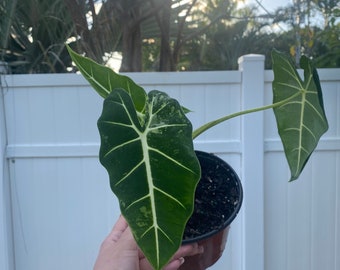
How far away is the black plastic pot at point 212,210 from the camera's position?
2.62 ft

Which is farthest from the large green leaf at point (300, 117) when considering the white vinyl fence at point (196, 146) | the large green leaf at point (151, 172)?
the white vinyl fence at point (196, 146)

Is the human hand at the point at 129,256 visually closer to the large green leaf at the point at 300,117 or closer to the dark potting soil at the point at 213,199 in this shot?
the dark potting soil at the point at 213,199

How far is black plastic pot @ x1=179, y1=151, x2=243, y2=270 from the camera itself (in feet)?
2.62

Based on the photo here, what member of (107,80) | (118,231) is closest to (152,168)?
(107,80)

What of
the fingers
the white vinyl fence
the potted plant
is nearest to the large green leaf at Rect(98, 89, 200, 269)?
the potted plant

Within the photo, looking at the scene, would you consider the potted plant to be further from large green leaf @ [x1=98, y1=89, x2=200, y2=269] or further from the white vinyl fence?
the white vinyl fence

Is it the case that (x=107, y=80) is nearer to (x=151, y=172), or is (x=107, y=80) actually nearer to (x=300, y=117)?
(x=151, y=172)

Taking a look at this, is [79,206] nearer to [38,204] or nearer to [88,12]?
[38,204]

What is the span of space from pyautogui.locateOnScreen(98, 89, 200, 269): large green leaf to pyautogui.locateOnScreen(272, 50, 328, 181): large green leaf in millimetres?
390

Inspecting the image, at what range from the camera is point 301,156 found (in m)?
0.90

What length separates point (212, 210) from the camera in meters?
0.84

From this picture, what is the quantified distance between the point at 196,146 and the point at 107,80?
1.00 m

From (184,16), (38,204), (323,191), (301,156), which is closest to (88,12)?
(184,16)

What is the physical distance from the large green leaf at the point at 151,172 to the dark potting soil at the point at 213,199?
0.22m
